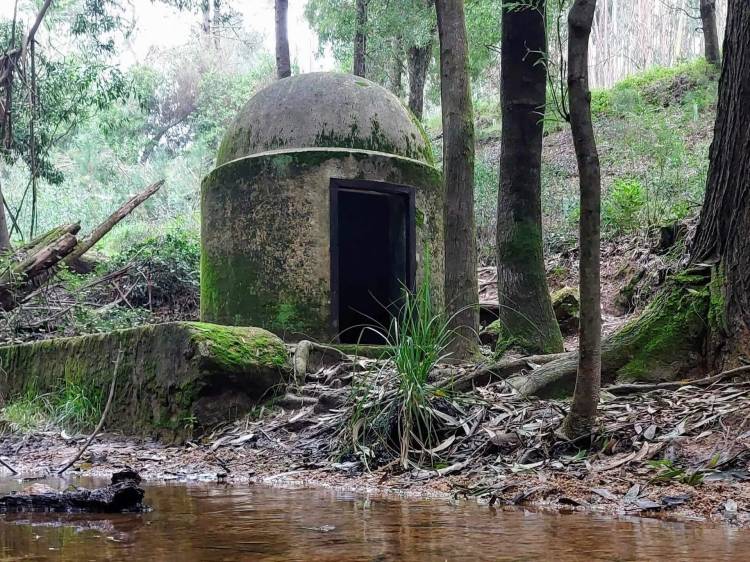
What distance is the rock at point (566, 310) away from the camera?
11.0 metres

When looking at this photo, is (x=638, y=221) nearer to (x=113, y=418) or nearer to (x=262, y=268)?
(x=262, y=268)

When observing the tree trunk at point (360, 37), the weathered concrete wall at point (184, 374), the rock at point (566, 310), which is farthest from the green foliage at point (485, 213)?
the weathered concrete wall at point (184, 374)

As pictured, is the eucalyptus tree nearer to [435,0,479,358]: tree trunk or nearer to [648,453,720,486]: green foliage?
[435,0,479,358]: tree trunk

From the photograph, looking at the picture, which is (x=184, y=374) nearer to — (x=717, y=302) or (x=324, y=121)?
(x=324, y=121)

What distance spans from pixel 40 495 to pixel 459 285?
4721mm

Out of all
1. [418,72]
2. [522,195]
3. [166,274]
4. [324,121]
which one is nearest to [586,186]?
[522,195]

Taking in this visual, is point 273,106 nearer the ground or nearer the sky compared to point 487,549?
nearer the sky

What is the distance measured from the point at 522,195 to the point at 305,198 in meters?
2.22

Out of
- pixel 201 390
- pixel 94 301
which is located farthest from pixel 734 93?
pixel 94 301

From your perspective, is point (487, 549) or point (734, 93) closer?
point (487, 549)

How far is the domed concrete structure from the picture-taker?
770 centimetres

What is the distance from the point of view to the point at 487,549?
1993 mm

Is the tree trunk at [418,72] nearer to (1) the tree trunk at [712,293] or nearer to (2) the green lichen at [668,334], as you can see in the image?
(1) the tree trunk at [712,293]

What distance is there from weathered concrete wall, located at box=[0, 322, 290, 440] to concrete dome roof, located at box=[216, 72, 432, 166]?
2.61 m
